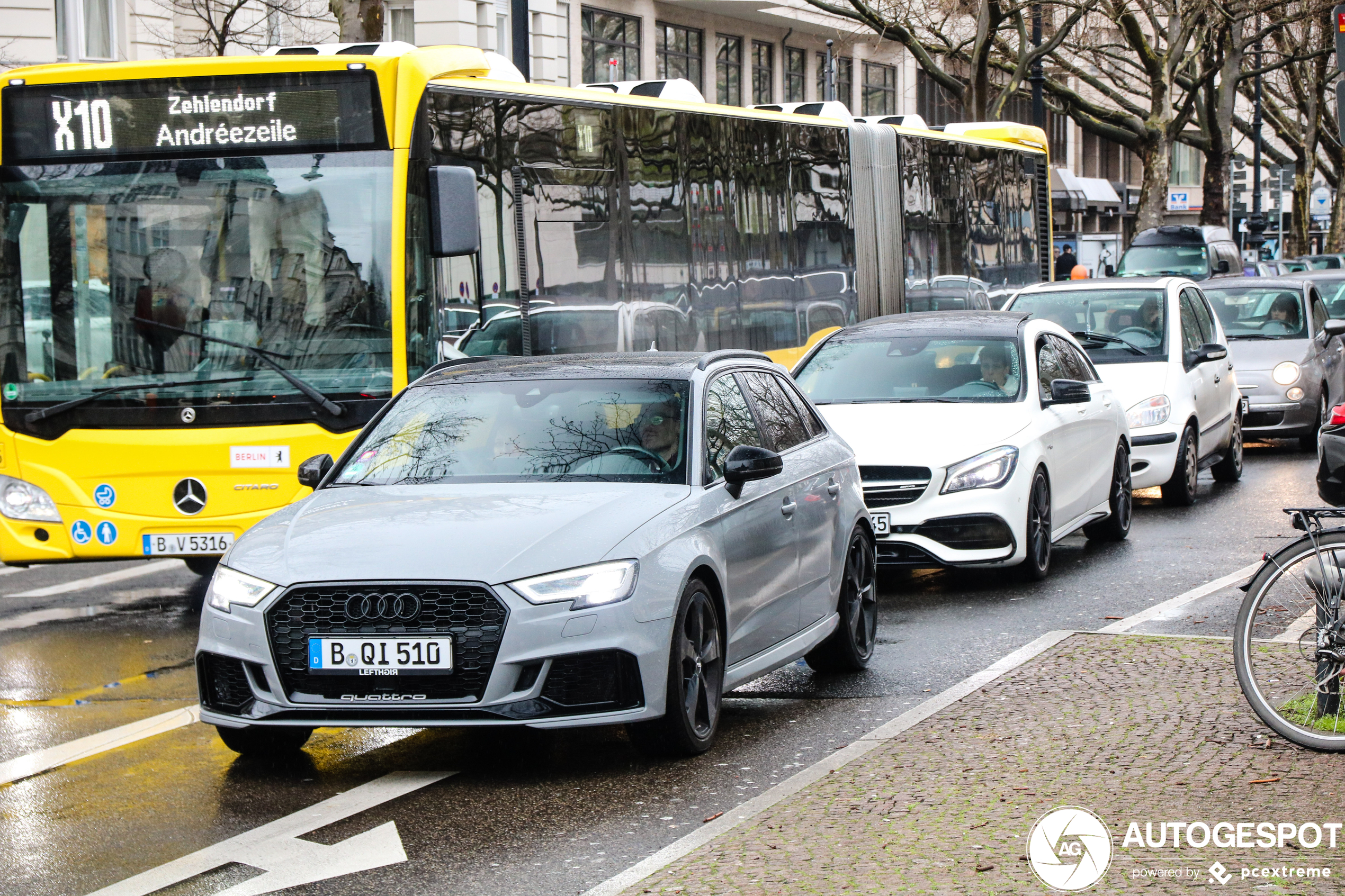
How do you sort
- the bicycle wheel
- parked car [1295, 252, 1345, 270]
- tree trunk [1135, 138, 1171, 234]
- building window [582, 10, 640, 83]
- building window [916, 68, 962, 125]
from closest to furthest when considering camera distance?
the bicycle wheel
tree trunk [1135, 138, 1171, 234]
building window [582, 10, 640, 83]
parked car [1295, 252, 1345, 270]
building window [916, 68, 962, 125]

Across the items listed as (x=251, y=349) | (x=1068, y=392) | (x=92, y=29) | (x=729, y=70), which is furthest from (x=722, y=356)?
(x=729, y=70)

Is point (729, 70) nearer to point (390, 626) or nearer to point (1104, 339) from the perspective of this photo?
point (1104, 339)

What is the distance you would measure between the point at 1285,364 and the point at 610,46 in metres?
24.2

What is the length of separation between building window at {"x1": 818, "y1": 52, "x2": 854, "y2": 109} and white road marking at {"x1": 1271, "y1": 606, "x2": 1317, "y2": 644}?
144ft

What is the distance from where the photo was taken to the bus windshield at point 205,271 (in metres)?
10.2

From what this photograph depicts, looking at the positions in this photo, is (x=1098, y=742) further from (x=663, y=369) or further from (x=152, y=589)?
(x=152, y=589)

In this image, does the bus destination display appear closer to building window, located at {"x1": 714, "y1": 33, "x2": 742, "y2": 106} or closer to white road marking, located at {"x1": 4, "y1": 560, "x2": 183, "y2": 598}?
white road marking, located at {"x1": 4, "y1": 560, "x2": 183, "y2": 598}

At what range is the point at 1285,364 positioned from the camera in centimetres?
1884

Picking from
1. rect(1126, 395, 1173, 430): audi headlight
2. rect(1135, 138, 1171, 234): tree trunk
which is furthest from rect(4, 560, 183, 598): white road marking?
rect(1135, 138, 1171, 234): tree trunk

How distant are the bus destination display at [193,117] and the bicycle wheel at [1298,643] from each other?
5623mm

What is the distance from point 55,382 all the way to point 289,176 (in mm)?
1665

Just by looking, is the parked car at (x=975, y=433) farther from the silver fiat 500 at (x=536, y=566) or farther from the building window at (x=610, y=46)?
the building window at (x=610, y=46)

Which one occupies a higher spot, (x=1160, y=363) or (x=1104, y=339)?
(x=1104, y=339)

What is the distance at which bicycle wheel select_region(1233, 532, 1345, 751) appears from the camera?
6.23 m
